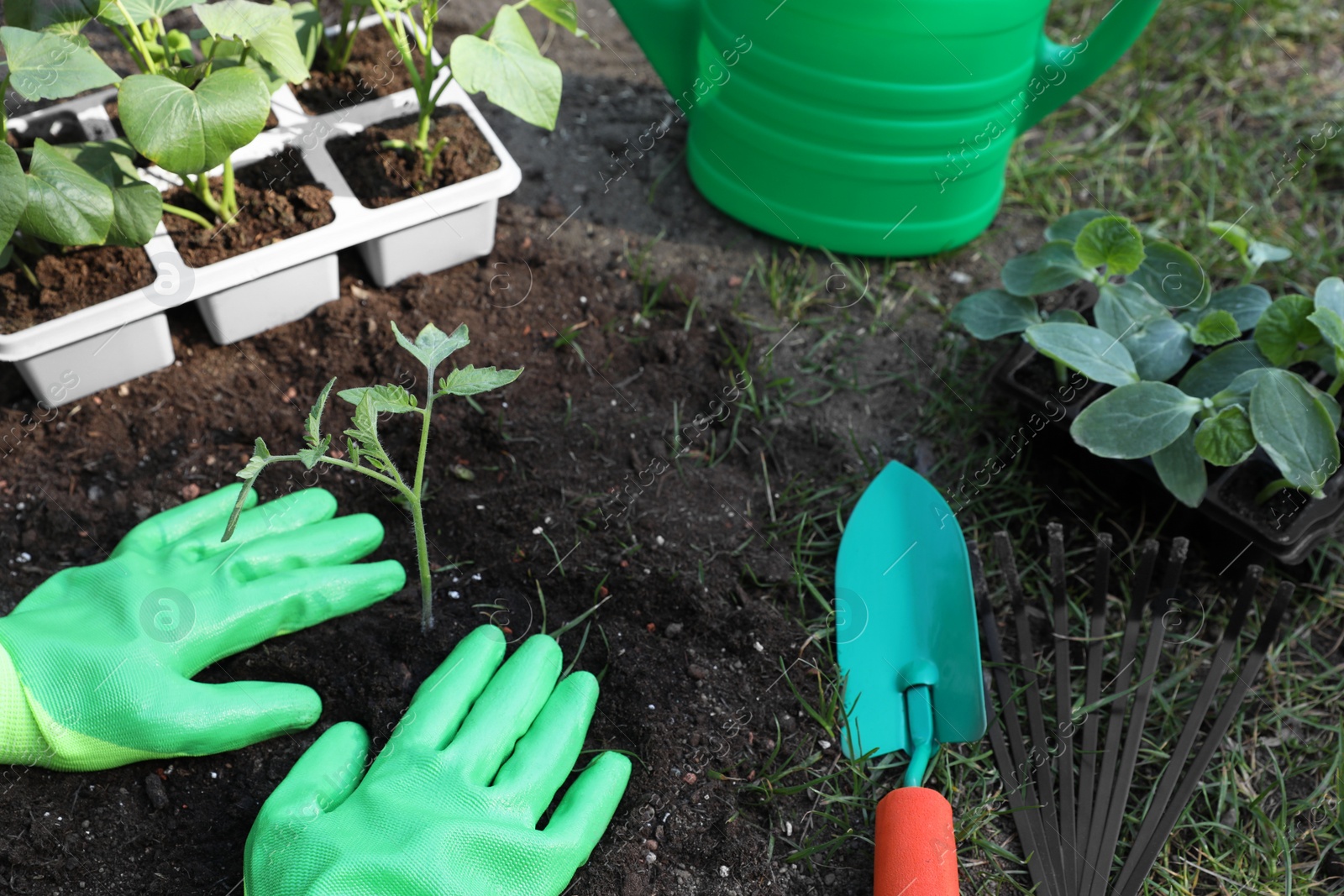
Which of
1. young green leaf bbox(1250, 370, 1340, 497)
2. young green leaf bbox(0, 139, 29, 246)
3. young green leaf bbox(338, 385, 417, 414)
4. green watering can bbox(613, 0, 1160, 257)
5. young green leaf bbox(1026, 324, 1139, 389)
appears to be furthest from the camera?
green watering can bbox(613, 0, 1160, 257)

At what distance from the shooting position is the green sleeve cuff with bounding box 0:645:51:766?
1080 mm

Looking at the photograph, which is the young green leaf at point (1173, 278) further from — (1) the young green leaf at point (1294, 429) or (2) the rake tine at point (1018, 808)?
(2) the rake tine at point (1018, 808)

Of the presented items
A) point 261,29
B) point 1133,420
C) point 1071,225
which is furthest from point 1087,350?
point 261,29

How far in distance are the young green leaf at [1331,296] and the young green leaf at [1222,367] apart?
0.09 m

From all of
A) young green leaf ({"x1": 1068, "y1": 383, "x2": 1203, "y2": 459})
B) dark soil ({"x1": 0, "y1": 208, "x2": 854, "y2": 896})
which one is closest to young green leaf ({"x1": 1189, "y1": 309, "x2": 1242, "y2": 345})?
young green leaf ({"x1": 1068, "y1": 383, "x2": 1203, "y2": 459})

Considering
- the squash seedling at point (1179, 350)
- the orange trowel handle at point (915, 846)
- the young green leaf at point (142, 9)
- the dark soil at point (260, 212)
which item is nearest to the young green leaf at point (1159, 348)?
the squash seedling at point (1179, 350)

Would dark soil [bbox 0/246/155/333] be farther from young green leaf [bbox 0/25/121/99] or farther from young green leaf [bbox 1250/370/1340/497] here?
young green leaf [bbox 1250/370/1340/497]

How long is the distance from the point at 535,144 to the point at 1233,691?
1327 mm

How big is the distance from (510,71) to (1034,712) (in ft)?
3.24

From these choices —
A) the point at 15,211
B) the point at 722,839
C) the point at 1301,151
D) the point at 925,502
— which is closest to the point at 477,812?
the point at 722,839

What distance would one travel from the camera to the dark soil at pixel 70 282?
1.32m

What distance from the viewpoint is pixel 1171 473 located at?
134 cm

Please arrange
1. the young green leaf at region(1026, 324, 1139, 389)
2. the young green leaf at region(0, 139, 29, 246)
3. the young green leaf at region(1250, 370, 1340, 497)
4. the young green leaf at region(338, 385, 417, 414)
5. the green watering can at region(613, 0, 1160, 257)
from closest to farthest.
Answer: the young green leaf at region(338, 385, 417, 414)
the young green leaf at region(0, 139, 29, 246)
the young green leaf at region(1250, 370, 1340, 497)
the young green leaf at region(1026, 324, 1139, 389)
the green watering can at region(613, 0, 1160, 257)

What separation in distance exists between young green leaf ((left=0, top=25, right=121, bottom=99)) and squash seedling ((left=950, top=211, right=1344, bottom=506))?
1.10 meters
